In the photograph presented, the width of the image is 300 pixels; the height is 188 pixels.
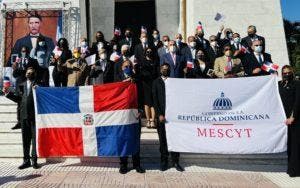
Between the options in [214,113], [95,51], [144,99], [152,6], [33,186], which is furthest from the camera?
[152,6]

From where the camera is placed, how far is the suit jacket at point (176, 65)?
33.7ft

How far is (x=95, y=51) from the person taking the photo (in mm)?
10883

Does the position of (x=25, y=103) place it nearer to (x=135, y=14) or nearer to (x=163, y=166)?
(x=163, y=166)

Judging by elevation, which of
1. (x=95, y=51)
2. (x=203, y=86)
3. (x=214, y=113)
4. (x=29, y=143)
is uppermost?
(x=95, y=51)

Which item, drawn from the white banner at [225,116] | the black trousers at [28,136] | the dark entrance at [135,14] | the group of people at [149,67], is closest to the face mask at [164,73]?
the group of people at [149,67]

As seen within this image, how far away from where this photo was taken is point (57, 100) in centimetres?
857

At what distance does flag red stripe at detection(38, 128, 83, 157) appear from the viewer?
27.9 feet

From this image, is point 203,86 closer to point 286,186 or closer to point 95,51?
point 286,186

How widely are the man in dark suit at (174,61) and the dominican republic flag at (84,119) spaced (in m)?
2.05

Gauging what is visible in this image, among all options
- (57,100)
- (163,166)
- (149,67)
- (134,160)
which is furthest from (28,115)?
(149,67)

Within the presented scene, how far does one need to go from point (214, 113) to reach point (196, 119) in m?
0.38

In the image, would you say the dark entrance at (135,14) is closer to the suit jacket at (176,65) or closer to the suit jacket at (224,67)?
the suit jacket at (176,65)

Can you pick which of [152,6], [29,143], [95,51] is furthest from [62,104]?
[152,6]

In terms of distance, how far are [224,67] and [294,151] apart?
8.53ft
